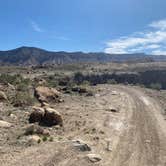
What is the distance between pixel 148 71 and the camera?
103125 mm

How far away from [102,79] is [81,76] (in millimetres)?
5760

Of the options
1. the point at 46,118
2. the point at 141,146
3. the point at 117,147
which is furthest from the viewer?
the point at 46,118

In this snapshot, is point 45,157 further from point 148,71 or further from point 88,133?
point 148,71

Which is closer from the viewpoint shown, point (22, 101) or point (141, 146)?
point (141, 146)

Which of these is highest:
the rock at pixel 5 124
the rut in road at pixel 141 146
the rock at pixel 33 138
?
the rock at pixel 5 124

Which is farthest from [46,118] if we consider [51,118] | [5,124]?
[5,124]

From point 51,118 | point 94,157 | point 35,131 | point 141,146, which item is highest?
point 51,118

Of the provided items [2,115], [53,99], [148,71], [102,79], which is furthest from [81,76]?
[2,115]

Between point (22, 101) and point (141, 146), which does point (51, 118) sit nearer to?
point (141, 146)

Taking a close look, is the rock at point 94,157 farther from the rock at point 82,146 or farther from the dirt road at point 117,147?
the rock at point 82,146

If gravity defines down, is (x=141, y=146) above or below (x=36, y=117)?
below

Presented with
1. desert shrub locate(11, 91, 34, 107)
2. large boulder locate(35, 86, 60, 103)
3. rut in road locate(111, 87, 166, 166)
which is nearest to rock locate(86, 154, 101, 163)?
rut in road locate(111, 87, 166, 166)

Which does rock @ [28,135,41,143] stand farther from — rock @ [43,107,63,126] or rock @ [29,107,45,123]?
rock @ [29,107,45,123]

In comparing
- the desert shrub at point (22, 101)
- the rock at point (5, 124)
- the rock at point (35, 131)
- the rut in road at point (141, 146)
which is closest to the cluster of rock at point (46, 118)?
the rock at point (5, 124)
